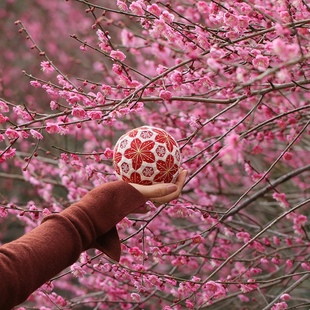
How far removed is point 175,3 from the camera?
15.5ft

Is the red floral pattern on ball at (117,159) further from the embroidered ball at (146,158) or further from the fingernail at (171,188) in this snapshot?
the fingernail at (171,188)

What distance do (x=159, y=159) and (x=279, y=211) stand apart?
3345mm

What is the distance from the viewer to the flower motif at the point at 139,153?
255 centimetres

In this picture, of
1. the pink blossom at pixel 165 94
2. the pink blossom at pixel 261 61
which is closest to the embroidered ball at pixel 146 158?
the pink blossom at pixel 165 94

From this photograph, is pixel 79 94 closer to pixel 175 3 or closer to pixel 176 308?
pixel 176 308

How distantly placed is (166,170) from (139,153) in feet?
0.46

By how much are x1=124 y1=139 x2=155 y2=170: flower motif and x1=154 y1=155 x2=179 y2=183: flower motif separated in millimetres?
43

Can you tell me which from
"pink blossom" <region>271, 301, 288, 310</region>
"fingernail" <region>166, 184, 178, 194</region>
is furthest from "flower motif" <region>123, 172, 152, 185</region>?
"pink blossom" <region>271, 301, 288, 310</region>

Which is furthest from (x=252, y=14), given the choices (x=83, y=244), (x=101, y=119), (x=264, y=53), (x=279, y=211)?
(x=279, y=211)

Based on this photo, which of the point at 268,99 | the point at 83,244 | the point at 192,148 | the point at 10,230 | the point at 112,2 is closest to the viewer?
the point at 83,244

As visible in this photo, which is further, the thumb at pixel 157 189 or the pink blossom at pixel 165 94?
the pink blossom at pixel 165 94

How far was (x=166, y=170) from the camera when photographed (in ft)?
8.39

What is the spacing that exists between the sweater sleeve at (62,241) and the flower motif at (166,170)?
19 centimetres

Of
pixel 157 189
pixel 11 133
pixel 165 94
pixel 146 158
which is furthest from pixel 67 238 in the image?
pixel 165 94
